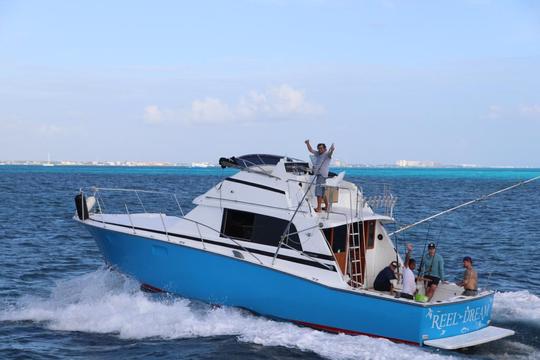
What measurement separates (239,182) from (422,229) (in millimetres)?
18922

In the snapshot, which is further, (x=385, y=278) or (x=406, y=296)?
(x=385, y=278)

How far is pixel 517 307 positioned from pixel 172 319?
7.79m

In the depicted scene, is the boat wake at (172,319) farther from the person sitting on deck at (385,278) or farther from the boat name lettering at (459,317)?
the person sitting on deck at (385,278)

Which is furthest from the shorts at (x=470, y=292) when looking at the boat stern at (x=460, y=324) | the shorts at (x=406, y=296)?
the shorts at (x=406, y=296)

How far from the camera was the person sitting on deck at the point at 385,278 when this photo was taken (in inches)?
539

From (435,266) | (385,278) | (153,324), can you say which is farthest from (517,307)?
(153,324)

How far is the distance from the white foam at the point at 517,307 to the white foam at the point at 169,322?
362cm

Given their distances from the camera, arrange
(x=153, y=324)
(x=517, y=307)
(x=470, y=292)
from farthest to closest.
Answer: (x=517, y=307) → (x=153, y=324) → (x=470, y=292)

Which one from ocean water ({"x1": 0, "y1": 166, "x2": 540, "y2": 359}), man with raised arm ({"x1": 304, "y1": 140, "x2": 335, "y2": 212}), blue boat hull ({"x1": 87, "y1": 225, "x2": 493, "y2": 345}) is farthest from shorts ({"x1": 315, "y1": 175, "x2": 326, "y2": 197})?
blue boat hull ({"x1": 87, "y1": 225, "x2": 493, "y2": 345})

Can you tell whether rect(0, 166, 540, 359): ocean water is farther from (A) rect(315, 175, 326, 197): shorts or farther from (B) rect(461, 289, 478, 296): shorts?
(A) rect(315, 175, 326, 197): shorts

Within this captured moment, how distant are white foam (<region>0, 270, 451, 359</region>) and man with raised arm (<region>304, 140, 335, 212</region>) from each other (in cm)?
275

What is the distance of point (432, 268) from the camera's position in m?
14.5

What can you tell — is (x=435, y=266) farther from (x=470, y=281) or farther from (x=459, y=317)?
(x=459, y=317)

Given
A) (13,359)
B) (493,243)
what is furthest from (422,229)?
(13,359)
